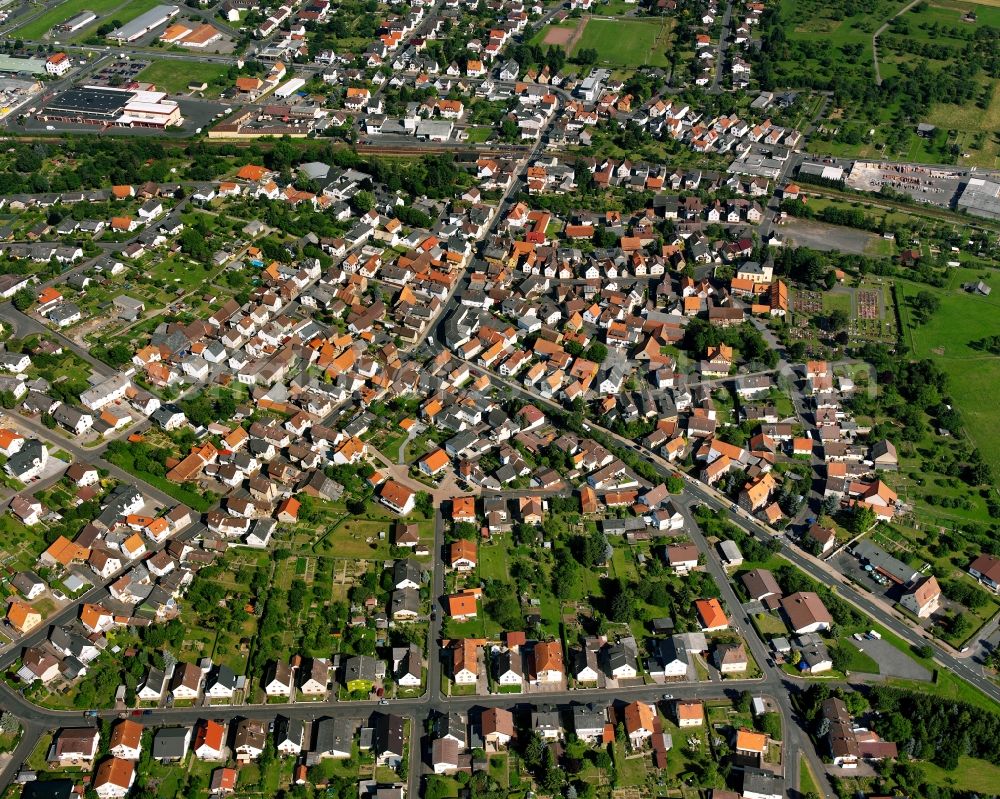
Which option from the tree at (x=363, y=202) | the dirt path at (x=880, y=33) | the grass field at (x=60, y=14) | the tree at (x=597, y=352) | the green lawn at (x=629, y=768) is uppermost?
the dirt path at (x=880, y=33)

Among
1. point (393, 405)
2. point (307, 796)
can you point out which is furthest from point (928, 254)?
point (307, 796)

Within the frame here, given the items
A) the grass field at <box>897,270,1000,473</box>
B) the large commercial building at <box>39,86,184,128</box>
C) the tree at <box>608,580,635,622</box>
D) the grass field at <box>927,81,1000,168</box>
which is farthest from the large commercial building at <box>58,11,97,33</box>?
the tree at <box>608,580,635,622</box>

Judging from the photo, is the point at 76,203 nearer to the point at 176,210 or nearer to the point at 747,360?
the point at 176,210

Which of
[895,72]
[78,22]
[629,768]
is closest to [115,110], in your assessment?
[78,22]

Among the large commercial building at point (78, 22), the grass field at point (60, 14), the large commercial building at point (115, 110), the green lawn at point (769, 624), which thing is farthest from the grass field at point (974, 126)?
the grass field at point (60, 14)

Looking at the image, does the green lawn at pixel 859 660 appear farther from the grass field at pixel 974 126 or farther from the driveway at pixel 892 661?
the grass field at pixel 974 126

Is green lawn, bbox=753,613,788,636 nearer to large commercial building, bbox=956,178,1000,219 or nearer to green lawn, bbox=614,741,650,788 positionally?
green lawn, bbox=614,741,650,788
